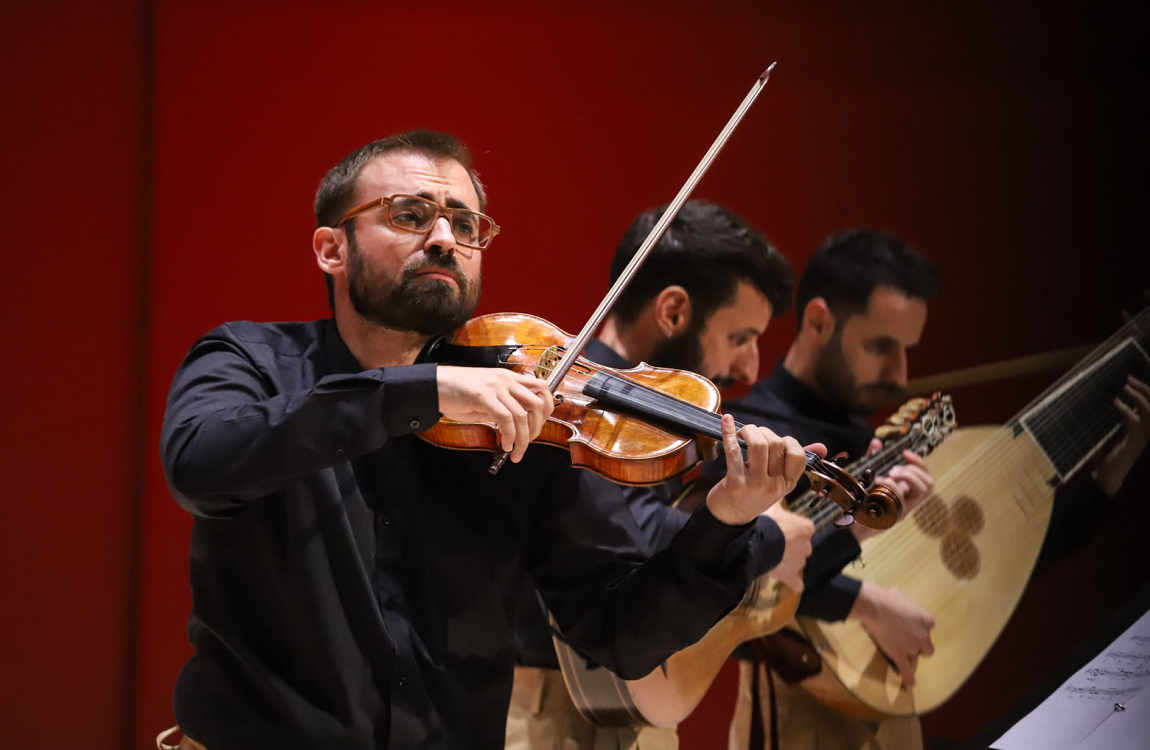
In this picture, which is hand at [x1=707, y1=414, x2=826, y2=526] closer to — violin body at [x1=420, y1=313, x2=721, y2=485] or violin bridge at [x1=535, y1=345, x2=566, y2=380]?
violin body at [x1=420, y1=313, x2=721, y2=485]

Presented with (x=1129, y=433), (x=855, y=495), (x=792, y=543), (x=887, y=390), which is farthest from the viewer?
(x=887, y=390)

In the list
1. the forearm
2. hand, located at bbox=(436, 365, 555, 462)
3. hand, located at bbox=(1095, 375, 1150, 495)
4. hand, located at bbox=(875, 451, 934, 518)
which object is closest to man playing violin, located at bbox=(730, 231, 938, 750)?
hand, located at bbox=(875, 451, 934, 518)

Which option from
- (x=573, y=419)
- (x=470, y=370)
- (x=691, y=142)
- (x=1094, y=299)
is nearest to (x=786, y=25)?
(x=691, y=142)

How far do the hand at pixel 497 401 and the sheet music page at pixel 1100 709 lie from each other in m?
0.65

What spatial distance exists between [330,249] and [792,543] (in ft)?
3.15

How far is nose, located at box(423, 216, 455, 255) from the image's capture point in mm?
1581

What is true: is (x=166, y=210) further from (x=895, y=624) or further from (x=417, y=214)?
(x=895, y=624)

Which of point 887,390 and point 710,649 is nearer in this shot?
point 710,649

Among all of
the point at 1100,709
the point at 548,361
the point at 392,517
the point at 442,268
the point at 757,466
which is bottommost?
the point at 1100,709

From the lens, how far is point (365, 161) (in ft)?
5.46

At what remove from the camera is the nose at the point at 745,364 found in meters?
2.25

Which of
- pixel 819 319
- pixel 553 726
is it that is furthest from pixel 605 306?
pixel 819 319

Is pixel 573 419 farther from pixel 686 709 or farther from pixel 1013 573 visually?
pixel 1013 573

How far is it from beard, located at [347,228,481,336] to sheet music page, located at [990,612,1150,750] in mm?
909
